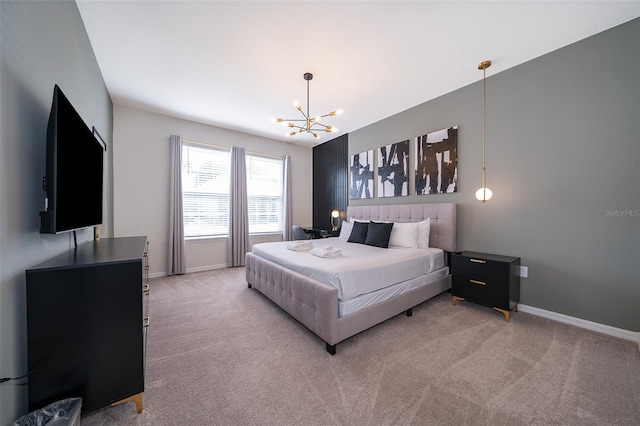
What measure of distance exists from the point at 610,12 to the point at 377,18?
207 centimetres

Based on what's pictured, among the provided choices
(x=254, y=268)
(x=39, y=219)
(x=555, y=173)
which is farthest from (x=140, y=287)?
(x=555, y=173)

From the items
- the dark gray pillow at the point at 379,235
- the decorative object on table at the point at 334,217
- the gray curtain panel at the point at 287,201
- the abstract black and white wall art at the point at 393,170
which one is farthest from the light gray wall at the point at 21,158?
the decorative object on table at the point at 334,217

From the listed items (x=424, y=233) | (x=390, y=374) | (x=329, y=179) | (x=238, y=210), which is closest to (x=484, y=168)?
(x=424, y=233)

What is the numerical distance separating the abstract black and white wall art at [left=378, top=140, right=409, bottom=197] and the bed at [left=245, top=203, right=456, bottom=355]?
423 mm

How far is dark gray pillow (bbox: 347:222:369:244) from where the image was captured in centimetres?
369

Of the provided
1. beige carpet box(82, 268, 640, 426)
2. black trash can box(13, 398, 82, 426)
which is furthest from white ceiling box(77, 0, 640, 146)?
beige carpet box(82, 268, 640, 426)

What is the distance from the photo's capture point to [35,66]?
1.29 meters

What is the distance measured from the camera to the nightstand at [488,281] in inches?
98.4

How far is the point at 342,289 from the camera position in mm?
2035

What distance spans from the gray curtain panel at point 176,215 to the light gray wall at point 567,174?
4774 millimetres

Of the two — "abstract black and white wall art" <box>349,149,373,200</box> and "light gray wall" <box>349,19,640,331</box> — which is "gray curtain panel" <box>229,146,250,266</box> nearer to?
"abstract black and white wall art" <box>349,149,373,200</box>

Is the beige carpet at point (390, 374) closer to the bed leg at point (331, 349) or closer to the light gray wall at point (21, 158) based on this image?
the bed leg at point (331, 349)

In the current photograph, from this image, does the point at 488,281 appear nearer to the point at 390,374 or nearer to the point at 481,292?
the point at 481,292

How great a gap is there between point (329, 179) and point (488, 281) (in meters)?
3.81
